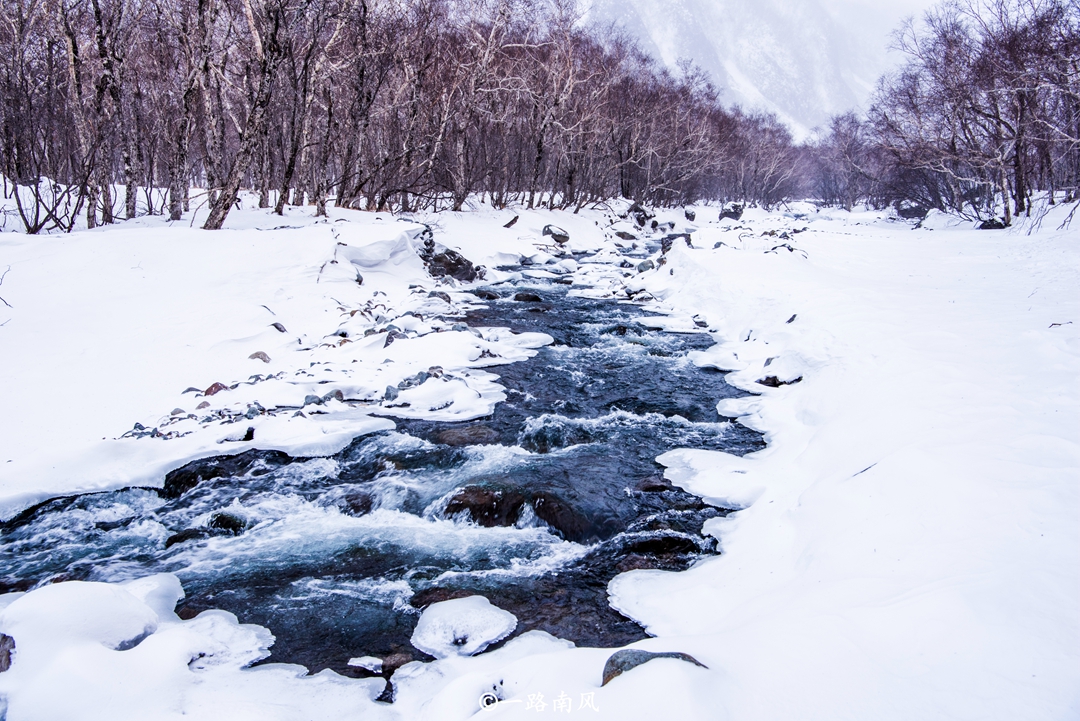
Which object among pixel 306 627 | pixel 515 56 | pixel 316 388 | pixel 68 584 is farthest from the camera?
pixel 515 56

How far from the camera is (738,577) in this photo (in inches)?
119

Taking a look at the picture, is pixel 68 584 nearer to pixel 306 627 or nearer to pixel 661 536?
pixel 306 627

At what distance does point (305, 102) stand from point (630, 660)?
13371 millimetres

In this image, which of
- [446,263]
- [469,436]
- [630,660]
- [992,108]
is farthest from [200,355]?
[992,108]

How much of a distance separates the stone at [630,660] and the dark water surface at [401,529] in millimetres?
649

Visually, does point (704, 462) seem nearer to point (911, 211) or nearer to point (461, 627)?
point (461, 627)

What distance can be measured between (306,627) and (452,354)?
175 inches

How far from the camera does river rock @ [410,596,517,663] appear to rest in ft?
8.70

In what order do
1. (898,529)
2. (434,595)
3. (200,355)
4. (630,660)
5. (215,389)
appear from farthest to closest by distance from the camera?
(200,355) → (215,389) → (434,595) → (898,529) → (630,660)

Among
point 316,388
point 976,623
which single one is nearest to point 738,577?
point 976,623

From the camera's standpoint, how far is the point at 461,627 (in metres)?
2.78

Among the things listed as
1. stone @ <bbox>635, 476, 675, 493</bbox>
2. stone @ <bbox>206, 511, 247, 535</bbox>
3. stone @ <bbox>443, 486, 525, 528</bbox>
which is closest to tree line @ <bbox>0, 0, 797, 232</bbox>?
stone @ <bbox>206, 511, 247, 535</bbox>

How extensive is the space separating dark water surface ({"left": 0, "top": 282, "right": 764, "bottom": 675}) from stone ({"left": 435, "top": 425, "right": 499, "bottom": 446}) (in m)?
0.02

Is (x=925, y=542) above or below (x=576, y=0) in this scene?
Result: below
